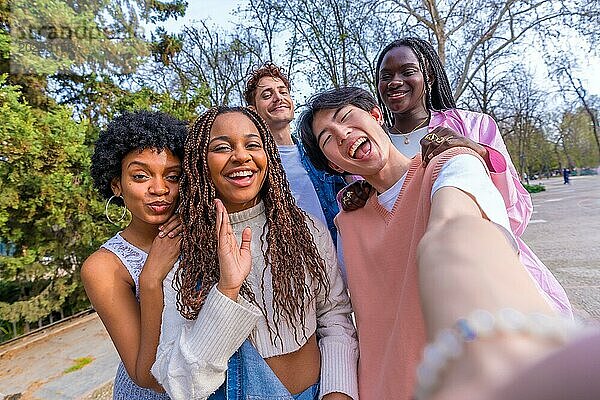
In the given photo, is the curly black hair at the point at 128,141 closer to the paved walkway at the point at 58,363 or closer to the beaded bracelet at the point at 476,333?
the beaded bracelet at the point at 476,333

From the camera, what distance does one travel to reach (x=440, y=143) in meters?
1.30

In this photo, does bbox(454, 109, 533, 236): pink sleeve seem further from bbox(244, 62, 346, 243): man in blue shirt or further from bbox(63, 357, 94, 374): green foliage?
bbox(63, 357, 94, 374): green foliage

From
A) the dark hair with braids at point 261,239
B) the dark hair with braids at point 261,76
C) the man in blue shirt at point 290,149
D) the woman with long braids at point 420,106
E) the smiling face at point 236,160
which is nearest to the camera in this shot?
the dark hair with braids at point 261,239

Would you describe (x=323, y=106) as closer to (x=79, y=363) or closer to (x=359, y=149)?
(x=359, y=149)

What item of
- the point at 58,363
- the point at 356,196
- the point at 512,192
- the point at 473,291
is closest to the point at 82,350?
Result: the point at 58,363

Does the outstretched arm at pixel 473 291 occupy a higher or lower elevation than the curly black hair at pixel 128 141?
lower

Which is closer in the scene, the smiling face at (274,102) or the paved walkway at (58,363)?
the smiling face at (274,102)

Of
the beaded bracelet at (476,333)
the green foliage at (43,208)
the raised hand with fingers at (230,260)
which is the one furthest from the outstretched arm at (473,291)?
the green foliage at (43,208)

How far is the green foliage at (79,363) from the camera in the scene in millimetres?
4613

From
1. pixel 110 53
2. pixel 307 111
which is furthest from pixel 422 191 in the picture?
pixel 110 53

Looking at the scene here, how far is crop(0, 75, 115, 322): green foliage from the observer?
4848mm

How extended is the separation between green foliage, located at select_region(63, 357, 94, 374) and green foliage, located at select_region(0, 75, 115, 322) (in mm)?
1361

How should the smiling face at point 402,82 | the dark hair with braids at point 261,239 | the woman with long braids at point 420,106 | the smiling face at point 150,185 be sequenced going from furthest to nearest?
the smiling face at point 402,82 < the woman with long braids at point 420,106 < the smiling face at point 150,185 < the dark hair with braids at point 261,239

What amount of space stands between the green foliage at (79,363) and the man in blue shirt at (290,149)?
359cm
